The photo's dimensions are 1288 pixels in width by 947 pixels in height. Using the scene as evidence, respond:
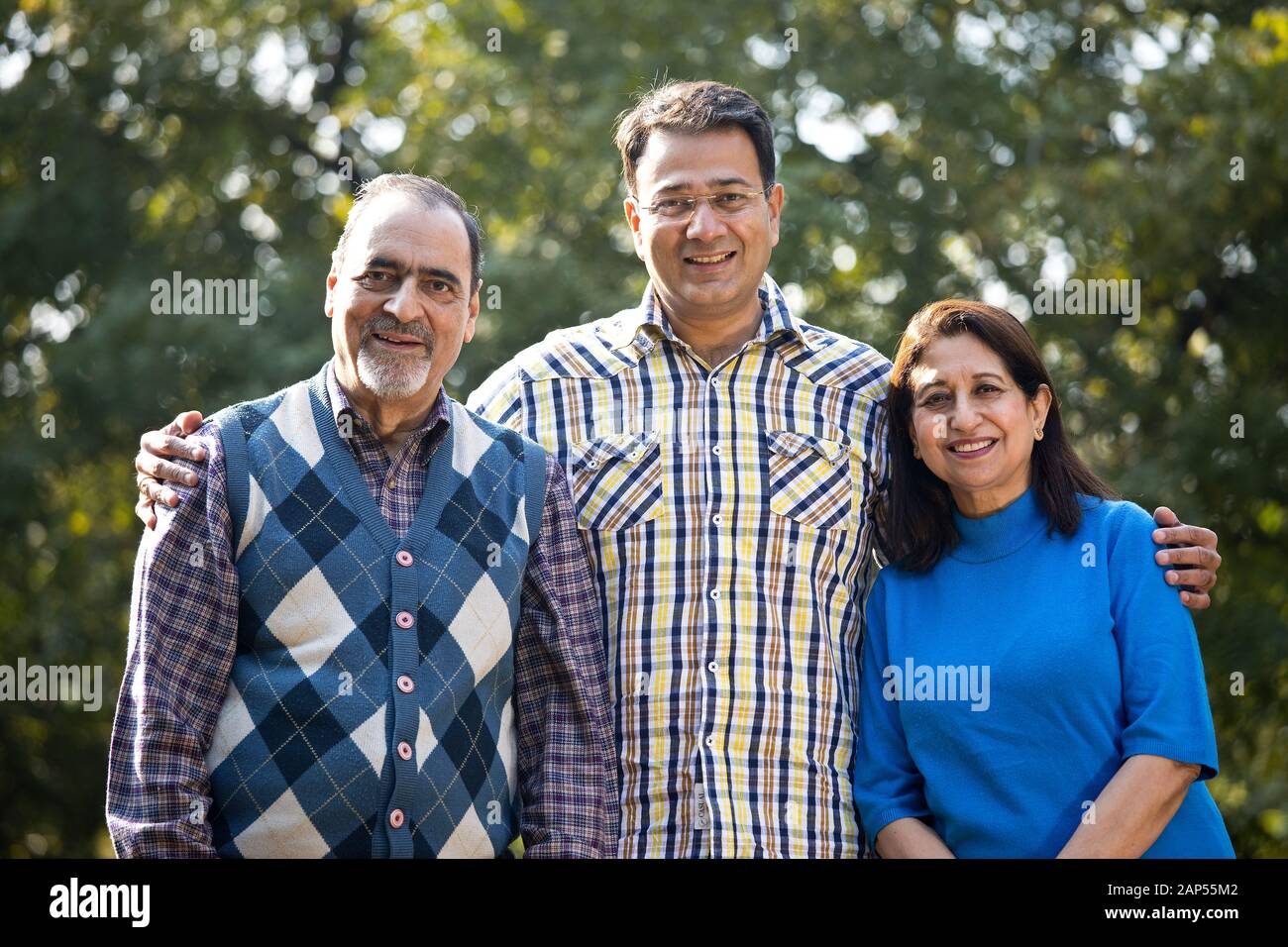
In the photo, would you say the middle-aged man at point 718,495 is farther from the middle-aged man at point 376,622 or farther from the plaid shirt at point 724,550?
the middle-aged man at point 376,622

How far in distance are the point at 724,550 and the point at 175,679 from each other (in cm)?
129

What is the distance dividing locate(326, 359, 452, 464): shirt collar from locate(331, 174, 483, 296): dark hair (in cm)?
27

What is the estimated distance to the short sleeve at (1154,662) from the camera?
3.32 meters

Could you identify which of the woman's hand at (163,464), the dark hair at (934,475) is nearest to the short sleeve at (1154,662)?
the dark hair at (934,475)

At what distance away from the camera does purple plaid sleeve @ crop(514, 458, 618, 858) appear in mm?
3301

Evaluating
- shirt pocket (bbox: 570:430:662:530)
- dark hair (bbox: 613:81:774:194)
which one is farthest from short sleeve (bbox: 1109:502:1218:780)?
dark hair (bbox: 613:81:774:194)

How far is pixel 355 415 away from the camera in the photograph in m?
3.29

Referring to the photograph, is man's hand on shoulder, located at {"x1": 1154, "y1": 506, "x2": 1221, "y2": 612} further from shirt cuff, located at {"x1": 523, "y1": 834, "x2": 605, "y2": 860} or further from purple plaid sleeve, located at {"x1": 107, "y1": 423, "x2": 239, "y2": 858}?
purple plaid sleeve, located at {"x1": 107, "y1": 423, "x2": 239, "y2": 858}

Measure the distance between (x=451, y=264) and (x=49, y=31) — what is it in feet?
26.7

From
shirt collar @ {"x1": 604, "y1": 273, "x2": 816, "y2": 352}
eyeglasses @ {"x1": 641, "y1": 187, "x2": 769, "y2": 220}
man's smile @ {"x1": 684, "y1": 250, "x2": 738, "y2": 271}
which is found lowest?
shirt collar @ {"x1": 604, "y1": 273, "x2": 816, "y2": 352}

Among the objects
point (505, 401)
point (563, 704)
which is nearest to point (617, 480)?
point (505, 401)

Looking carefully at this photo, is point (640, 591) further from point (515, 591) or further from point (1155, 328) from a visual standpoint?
point (1155, 328)

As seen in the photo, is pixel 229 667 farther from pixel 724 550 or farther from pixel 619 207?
pixel 619 207
